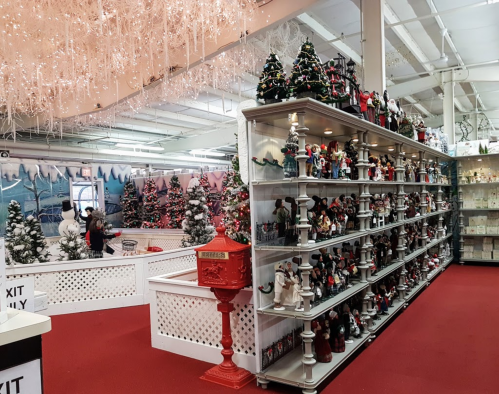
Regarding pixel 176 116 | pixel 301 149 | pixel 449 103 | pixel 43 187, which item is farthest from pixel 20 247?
pixel 449 103

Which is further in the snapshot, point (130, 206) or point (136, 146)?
point (130, 206)

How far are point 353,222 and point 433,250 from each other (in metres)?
4.54

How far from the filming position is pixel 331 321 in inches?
153

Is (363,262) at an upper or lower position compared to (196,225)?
lower

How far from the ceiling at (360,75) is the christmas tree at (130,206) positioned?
3.65 feet

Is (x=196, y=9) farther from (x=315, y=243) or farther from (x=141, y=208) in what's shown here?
(x=141, y=208)

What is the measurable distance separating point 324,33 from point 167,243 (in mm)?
6710

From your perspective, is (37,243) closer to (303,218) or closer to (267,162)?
(267,162)

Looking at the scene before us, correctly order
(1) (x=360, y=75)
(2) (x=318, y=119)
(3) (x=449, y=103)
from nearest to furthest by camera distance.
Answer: (2) (x=318, y=119) < (1) (x=360, y=75) < (3) (x=449, y=103)

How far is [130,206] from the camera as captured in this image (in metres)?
16.0

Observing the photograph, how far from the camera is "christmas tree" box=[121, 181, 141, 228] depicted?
15922 millimetres

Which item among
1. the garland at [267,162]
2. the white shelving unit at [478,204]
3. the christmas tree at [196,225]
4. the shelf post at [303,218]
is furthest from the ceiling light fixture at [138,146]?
the shelf post at [303,218]

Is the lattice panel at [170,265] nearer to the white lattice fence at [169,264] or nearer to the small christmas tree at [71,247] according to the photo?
the white lattice fence at [169,264]

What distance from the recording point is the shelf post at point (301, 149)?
335 cm
